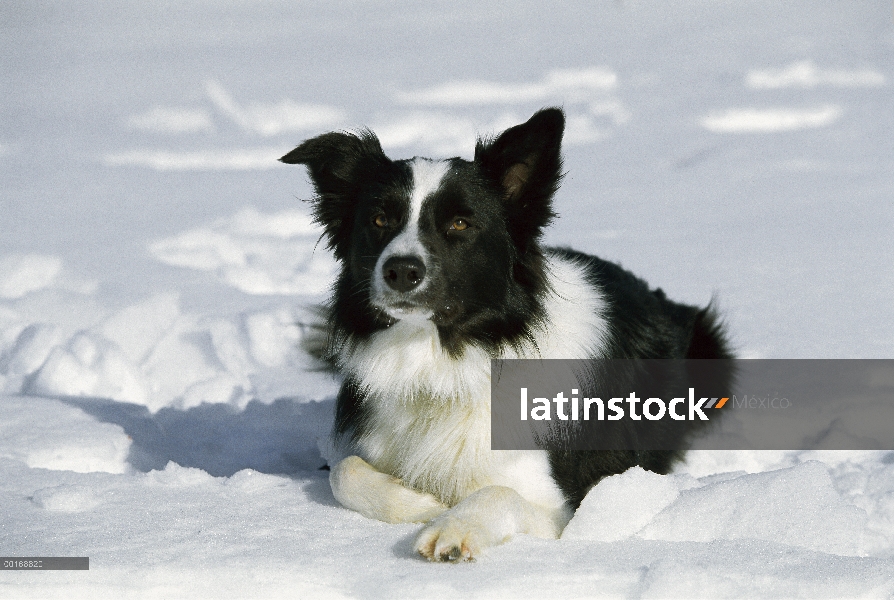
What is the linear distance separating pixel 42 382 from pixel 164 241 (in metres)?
3.79

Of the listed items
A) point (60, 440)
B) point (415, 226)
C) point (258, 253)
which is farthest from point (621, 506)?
point (258, 253)

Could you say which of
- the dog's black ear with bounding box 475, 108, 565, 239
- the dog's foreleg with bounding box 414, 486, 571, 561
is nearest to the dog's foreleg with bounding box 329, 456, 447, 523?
the dog's foreleg with bounding box 414, 486, 571, 561

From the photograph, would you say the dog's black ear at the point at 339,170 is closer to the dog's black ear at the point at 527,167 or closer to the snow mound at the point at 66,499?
the dog's black ear at the point at 527,167

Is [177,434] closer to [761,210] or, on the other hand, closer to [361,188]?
[361,188]

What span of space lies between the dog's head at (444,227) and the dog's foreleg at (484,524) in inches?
31.3

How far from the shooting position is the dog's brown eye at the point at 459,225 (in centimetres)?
382

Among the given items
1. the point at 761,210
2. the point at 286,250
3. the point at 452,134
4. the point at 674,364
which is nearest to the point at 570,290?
the point at 674,364

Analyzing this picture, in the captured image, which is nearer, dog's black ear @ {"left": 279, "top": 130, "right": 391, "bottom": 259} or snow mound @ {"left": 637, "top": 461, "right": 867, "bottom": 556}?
snow mound @ {"left": 637, "top": 461, "right": 867, "bottom": 556}

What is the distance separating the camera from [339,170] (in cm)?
419
